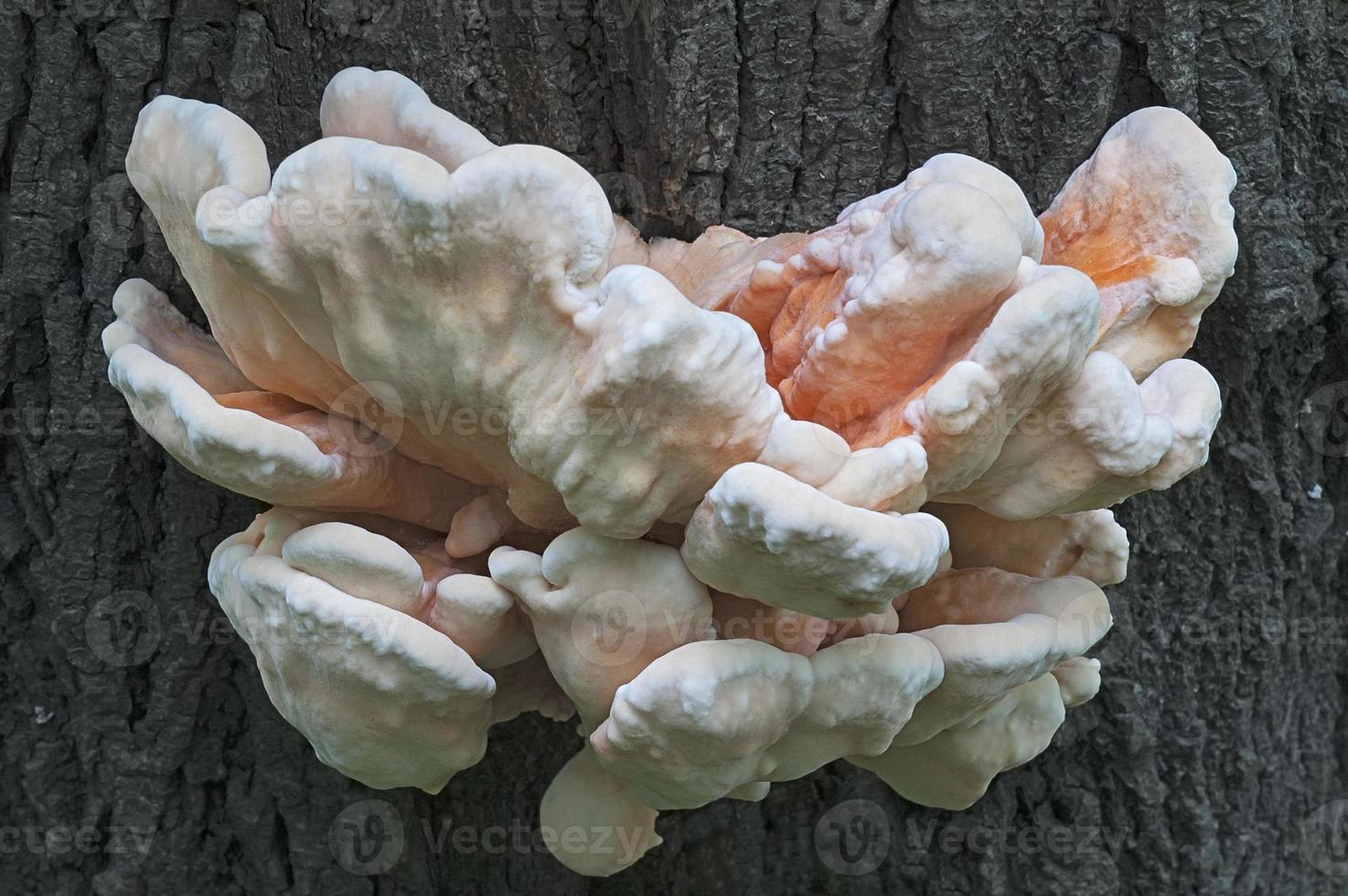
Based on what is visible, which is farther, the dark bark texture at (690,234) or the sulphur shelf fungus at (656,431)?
the dark bark texture at (690,234)

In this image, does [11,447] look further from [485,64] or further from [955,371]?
[955,371]

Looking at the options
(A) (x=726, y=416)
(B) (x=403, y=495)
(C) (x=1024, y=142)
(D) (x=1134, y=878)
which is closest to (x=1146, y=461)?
(A) (x=726, y=416)

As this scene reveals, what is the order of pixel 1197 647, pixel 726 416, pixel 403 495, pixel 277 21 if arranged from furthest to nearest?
pixel 1197 647 → pixel 277 21 → pixel 403 495 → pixel 726 416

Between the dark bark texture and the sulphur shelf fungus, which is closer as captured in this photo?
the sulphur shelf fungus

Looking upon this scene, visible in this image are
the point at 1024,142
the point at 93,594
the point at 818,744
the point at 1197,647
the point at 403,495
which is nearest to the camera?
the point at 818,744
